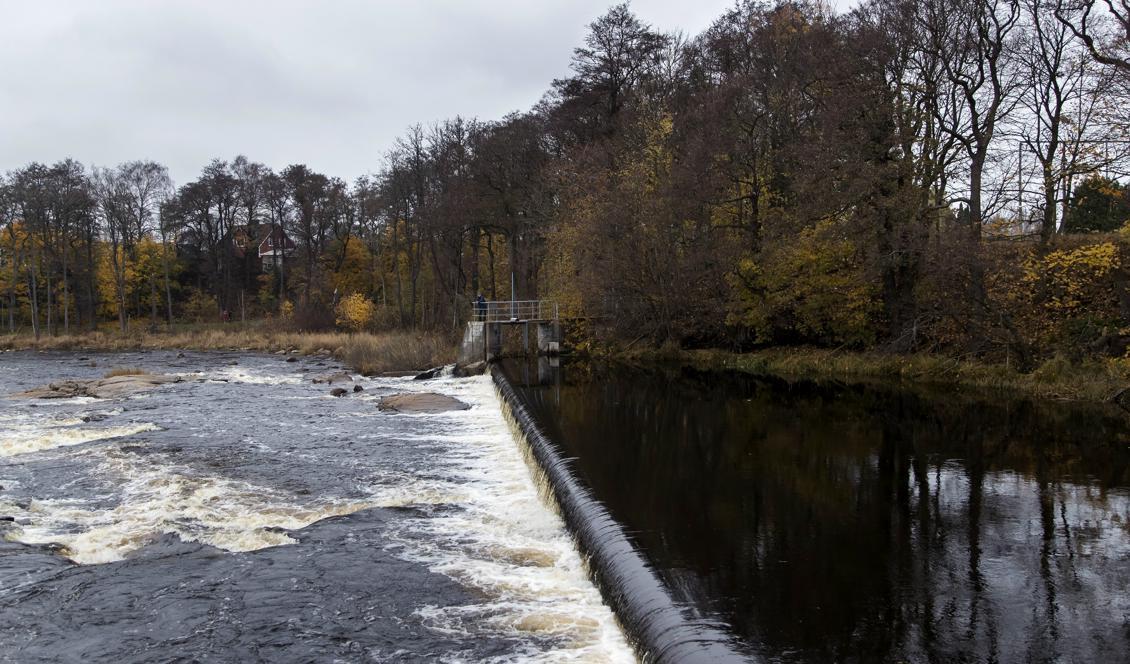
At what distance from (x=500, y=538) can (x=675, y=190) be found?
2043 cm

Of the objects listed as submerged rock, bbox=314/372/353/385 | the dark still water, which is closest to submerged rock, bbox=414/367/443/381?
submerged rock, bbox=314/372/353/385

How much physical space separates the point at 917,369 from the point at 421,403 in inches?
558

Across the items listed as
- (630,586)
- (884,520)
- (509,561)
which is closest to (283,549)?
(509,561)

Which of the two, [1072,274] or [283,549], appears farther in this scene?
[1072,274]

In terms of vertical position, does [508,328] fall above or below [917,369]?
above

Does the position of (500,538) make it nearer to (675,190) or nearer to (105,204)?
(675,190)

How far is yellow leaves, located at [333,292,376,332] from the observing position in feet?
162

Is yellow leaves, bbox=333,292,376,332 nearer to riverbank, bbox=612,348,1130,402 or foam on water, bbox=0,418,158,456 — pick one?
riverbank, bbox=612,348,1130,402

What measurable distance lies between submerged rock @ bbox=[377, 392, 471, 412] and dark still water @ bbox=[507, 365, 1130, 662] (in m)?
5.08

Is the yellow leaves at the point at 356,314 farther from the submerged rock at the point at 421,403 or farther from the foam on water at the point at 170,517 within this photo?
the foam on water at the point at 170,517

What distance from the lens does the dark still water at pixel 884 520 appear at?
6082 millimetres

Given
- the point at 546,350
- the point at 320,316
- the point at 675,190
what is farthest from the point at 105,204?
the point at 675,190

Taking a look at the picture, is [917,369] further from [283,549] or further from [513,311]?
[283,549]

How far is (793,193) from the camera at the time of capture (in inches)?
1081
